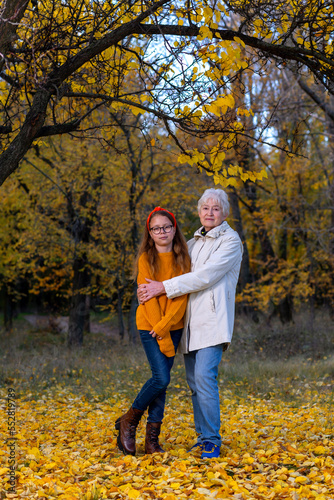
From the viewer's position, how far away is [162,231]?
392 cm

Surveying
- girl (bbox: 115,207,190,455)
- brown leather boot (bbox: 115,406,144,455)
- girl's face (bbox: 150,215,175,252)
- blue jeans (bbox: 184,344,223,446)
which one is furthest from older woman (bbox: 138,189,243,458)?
brown leather boot (bbox: 115,406,144,455)

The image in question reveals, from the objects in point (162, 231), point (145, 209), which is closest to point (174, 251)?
point (162, 231)

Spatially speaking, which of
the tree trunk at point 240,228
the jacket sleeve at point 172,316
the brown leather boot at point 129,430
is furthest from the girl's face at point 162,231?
the tree trunk at point 240,228

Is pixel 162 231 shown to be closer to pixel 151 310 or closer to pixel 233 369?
pixel 151 310

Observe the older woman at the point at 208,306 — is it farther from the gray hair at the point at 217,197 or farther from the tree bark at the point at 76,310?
the tree bark at the point at 76,310

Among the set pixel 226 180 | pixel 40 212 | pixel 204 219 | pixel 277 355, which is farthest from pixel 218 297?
pixel 40 212

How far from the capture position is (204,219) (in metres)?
4.00

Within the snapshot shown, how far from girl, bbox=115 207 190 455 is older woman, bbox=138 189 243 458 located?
0.10m

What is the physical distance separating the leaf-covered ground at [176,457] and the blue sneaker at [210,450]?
81mm

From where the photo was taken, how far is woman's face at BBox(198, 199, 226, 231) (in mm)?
4004

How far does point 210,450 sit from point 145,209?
938 cm

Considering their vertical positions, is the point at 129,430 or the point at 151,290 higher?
the point at 151,290

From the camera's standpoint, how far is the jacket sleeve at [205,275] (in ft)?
12.1

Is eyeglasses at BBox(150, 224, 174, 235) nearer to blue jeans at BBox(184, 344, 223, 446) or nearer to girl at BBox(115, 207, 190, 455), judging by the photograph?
girl at BBox(115, 207, 190, 455)
